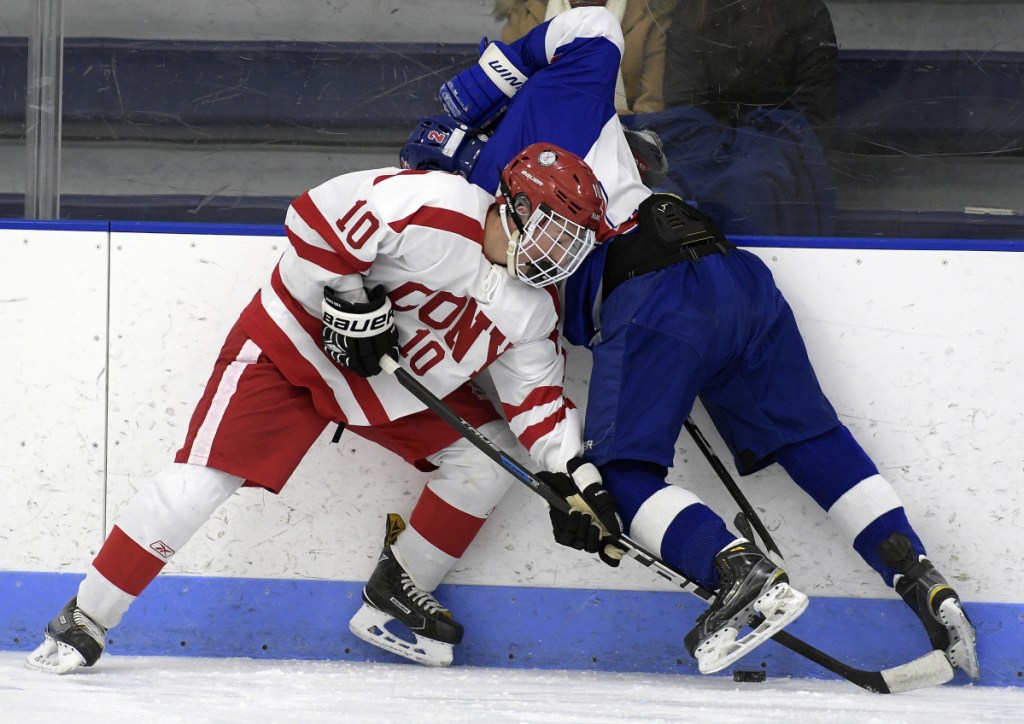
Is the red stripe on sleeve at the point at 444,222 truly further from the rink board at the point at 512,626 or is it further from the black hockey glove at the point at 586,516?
the rink board at the point at 512,626

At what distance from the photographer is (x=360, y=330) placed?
2.17 m

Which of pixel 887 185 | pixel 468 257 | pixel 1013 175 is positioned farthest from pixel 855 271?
pixel 468 257

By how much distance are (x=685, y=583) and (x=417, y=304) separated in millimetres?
734

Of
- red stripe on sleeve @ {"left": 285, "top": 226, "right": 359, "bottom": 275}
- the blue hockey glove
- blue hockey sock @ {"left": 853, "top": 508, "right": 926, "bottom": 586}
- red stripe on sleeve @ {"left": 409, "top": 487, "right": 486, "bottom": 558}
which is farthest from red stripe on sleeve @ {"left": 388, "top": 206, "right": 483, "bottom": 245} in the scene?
blue hockey sock @ {"left": 853, "top": 508, "right": 926, "bottom": 586}

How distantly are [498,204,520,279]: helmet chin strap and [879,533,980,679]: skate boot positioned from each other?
2.96 ft

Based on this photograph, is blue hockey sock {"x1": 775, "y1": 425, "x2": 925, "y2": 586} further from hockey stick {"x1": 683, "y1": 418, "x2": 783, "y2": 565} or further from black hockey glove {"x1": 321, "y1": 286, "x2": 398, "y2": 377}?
black hockey glove {"x1": 321, "y1": 286, "x2": 398, "y2": 377}

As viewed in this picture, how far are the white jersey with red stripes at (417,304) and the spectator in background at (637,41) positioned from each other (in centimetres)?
45

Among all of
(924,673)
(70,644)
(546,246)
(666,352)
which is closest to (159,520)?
(70,644)

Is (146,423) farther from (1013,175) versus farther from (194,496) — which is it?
(1013,175)

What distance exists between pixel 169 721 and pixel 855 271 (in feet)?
5.27

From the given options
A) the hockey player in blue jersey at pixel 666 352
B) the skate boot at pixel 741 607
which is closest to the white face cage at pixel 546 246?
the hockey player in blue jersey at pixel 666 352

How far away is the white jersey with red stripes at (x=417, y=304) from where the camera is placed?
7.09 ft

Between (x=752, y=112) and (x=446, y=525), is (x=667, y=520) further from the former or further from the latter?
(x=752, y=112)

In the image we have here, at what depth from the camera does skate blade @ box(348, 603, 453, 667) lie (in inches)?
97.5
